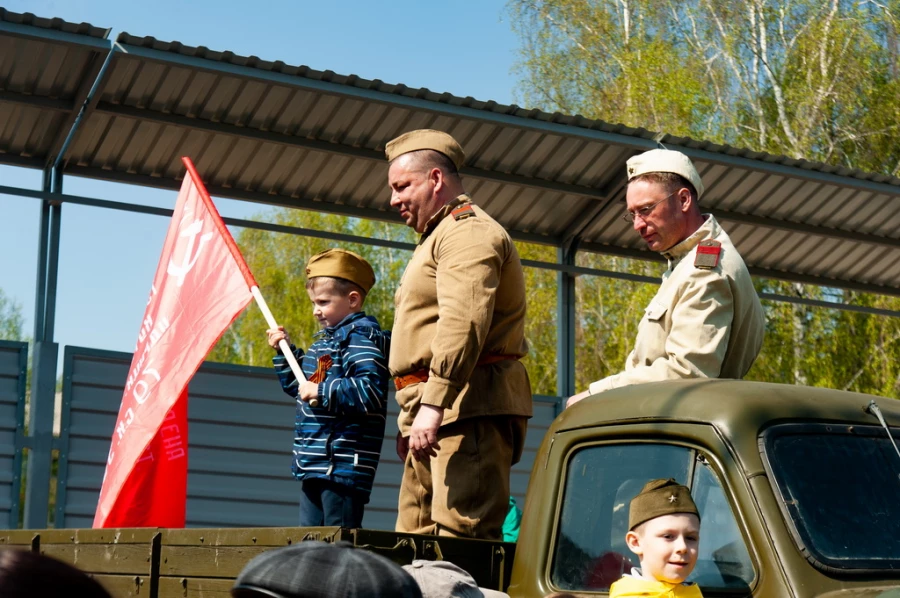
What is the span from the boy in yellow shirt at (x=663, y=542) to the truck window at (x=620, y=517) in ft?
0.22

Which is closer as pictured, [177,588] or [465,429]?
[177,588]

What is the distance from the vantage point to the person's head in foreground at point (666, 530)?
11.5 feet

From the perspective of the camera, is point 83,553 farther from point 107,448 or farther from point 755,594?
point 107,448

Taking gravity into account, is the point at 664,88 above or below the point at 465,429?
above

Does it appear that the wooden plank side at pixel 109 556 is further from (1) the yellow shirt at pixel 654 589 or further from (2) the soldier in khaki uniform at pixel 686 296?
(1) the yellow shirt at pixel 654 589

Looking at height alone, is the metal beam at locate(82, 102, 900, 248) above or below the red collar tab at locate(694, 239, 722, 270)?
above

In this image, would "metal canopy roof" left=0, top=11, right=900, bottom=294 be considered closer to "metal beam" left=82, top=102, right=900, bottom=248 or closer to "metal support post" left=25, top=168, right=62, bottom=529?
"metal beam" left=82, top=102, right=900, bottom=248

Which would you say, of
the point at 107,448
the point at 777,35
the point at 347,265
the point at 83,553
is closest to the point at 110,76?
the point at 107,448

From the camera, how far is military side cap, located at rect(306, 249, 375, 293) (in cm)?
582

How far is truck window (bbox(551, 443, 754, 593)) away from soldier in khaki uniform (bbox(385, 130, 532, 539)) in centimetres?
62

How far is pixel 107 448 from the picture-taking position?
8750 mm

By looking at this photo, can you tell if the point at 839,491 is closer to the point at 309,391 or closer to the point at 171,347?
the point at 309,391

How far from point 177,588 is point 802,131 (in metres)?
28.6

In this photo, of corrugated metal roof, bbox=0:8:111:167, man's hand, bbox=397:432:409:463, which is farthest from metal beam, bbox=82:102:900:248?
man's hand, bbox=397:432:409:463
